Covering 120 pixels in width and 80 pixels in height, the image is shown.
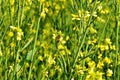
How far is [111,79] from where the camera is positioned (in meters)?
2.73

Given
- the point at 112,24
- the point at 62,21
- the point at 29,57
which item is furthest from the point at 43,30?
the point at 29,57

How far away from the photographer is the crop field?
1.84 meters

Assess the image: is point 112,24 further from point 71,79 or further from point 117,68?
point 71,79

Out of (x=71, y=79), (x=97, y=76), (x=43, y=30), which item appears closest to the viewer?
(x=71, y=79)

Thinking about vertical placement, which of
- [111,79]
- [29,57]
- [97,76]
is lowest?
[111,79]

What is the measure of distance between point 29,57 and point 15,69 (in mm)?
96

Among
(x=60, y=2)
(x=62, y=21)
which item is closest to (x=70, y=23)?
(x=62, y=21)

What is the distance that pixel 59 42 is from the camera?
1746 millimetres

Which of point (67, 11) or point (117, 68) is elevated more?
point (67, 11)

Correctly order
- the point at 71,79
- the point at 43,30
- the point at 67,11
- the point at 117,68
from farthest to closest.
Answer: the point at 67,11, the point at 43,30, the point at 117,68, the point at 71,79

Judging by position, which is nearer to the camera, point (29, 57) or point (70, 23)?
point (29, 57)

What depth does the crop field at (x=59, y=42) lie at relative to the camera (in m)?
1.84

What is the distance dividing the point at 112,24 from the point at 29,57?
7.91 feet

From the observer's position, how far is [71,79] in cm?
176
